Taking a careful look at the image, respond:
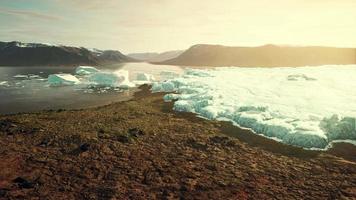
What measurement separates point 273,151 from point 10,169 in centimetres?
1180

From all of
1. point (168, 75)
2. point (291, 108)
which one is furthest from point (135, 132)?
point (168, 75)

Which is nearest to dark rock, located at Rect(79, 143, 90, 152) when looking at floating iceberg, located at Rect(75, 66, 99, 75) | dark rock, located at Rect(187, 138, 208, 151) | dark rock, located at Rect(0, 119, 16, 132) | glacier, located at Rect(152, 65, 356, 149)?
dark rock, located at Rect(187, 138, 208, 151)

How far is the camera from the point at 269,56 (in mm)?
143250

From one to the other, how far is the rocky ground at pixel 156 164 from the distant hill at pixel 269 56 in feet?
323

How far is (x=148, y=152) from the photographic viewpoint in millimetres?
15516

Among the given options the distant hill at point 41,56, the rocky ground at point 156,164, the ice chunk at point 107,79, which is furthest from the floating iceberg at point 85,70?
the distant hill at point 41,56

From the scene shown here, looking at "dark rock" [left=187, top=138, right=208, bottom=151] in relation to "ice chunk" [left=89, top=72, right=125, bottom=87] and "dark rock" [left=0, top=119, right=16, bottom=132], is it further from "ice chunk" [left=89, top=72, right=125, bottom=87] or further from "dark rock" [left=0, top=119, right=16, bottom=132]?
"ice chunk" [left=89, top=72, right=125, bottom=87]

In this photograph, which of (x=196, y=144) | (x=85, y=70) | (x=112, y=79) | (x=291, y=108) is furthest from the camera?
(x=85, y=70)

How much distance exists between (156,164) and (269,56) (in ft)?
451

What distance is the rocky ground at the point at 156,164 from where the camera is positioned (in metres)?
11.6

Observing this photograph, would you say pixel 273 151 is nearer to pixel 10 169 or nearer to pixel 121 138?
pixel 121 138

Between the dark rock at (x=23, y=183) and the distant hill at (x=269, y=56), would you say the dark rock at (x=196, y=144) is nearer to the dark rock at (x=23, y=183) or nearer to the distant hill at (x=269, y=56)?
the dark rock at (x=23, y=183)

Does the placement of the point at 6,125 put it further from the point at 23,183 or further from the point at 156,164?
the point at 156,164

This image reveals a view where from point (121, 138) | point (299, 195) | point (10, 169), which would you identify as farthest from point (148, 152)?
point (299, 195)
